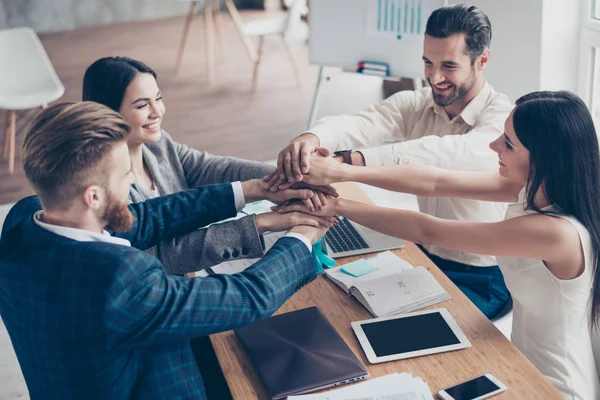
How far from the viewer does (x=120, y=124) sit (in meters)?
1.54

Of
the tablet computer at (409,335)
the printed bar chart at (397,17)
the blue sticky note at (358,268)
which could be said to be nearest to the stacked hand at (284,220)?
the blue sticky note at (358,268)

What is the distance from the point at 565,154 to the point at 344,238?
2.64 feet

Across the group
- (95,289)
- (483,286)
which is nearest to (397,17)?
(483,286)

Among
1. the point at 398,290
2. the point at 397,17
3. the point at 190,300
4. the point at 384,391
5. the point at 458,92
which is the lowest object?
the point at 384,391

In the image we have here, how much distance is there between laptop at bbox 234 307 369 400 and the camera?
169 cm

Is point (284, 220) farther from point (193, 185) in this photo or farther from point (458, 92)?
point (458, 92)

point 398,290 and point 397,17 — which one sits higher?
point 397,17

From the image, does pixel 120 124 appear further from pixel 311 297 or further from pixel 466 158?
pixel 466 158

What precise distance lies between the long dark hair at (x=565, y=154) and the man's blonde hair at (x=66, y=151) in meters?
1.03

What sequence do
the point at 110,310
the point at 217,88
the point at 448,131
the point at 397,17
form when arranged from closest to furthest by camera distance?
the point at 110,310, the point at 448,131, the point at 397,17, the point at 217,88

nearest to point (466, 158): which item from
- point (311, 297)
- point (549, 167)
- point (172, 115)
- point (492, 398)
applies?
point (549, 167)

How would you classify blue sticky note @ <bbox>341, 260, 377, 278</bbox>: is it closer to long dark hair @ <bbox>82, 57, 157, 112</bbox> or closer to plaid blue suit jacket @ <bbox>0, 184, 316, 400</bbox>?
plaid blue suit jacket @ <bbox>0, 184, 316, 400</bbox>

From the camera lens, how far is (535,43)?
3.31 meters

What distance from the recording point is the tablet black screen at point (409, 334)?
1.81 metres
